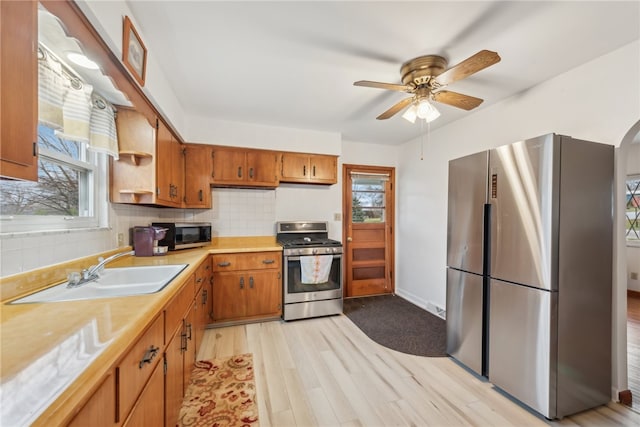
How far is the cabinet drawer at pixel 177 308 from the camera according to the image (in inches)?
53.0

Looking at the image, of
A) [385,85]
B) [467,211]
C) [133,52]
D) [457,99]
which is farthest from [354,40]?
[467,211]

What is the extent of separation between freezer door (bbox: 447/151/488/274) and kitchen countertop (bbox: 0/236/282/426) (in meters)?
2.19

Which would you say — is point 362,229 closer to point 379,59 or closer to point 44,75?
point 379,59

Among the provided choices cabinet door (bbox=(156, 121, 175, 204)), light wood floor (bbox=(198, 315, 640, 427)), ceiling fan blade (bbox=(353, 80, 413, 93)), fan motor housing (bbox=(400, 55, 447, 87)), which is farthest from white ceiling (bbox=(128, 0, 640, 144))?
light wood floor (bbox=(198, 315, 640, 427))

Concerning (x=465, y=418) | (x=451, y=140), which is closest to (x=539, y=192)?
(x=465, y=418)

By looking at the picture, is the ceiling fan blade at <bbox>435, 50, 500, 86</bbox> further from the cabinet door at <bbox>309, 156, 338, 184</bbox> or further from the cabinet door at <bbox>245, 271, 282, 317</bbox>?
the cabinet door at <bbox>245, 271, 282, 317</bbox>

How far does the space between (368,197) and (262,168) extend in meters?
1.83

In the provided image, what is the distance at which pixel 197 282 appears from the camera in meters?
2.19

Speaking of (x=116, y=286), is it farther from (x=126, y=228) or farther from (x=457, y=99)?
(x=457, y=99)

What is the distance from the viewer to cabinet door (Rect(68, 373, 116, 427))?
62 cm

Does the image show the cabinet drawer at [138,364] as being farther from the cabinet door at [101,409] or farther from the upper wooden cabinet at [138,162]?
the upper wooden cabinet at [138,162]

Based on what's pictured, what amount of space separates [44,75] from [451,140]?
3622 millimetres

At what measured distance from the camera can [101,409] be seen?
706mm

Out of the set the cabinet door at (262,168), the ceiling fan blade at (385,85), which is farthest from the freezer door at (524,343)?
the cabinet door at (262,168)
